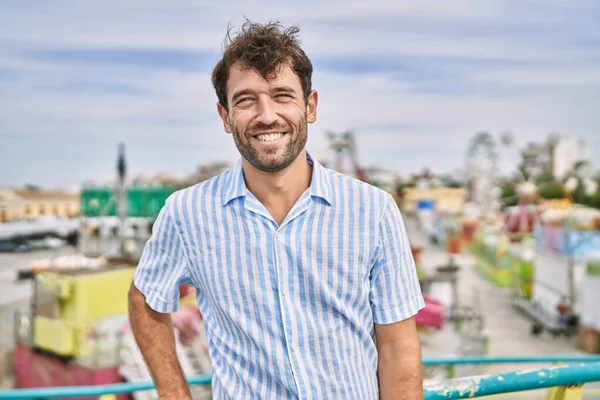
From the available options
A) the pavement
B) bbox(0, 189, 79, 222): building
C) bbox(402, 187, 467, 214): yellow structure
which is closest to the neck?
the pavement

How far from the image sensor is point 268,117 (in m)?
0.97

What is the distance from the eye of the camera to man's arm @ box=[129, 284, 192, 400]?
1101 mm

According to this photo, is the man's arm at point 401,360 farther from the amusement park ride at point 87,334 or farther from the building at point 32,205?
the building at point 32,205

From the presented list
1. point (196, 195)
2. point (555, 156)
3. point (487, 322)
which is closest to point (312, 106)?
point (196, 195)

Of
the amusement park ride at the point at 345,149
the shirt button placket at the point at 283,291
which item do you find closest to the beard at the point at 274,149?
the shirt button placket at the point at 283,291

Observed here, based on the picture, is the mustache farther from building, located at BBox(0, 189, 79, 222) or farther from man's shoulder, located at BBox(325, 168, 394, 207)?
building, located at BBox(0, 189, 79, 222)

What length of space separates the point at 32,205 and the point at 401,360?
84.2 ft

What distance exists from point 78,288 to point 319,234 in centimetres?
800

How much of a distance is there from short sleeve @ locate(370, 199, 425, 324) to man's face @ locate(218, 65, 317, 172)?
0.61 ft

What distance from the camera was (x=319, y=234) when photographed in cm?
99

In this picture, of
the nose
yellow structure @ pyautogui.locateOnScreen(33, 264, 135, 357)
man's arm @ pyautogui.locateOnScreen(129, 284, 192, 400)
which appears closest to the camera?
the nose

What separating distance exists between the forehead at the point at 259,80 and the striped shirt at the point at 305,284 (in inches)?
5.8

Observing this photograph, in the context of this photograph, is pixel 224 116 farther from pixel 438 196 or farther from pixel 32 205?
pixel 438 196

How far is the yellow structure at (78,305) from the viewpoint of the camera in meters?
8.33
